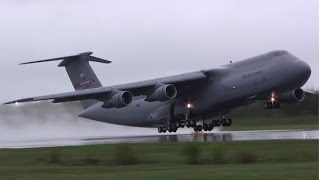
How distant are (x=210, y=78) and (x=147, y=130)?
16411 millimetres

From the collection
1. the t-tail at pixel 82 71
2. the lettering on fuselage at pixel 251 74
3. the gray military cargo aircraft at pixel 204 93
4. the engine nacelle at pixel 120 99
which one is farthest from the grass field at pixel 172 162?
the t-tail at pixel 82 71

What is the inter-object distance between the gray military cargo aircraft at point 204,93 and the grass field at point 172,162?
1031 centimetres

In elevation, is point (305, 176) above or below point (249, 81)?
below

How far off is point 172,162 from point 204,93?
21460mm

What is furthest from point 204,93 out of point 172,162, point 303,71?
point 172,162

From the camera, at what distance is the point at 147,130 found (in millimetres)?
60938

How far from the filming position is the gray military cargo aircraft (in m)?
41.7

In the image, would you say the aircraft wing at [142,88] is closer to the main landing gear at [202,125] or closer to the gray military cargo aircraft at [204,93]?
the gray military cargo aircraft at [204,93]

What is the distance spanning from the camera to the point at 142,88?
4466 centimetres

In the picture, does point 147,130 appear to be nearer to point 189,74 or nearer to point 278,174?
point 189,74

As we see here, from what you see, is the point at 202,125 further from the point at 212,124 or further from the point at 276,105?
the point at 276,105

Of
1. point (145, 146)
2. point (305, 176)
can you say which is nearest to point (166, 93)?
point (145, 146)

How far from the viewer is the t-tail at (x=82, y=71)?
170 feet

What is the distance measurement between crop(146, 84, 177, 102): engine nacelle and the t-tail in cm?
882
